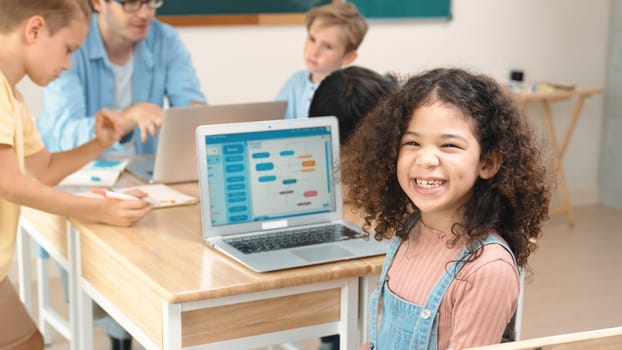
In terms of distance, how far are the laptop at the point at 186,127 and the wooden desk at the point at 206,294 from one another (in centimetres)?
47

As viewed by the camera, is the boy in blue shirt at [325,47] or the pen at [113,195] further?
the boy in blue shirt at [325,47]

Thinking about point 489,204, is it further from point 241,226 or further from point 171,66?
point 171,66

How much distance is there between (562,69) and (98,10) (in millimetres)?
3168

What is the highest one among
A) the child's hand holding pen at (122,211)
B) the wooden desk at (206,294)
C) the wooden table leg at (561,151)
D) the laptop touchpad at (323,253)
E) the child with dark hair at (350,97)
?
the child with dark hair at (350,97)

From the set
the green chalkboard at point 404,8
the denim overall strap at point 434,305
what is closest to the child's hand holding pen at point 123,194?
the denim overall strap at point 434,305

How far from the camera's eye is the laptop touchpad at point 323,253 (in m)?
1.93

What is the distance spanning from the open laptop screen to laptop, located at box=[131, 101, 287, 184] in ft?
1.48

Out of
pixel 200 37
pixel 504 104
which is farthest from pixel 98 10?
pixel 504 104

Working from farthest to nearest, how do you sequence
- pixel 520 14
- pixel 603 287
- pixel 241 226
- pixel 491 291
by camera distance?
pixel 520 14 → pixel 603 287 → pixel 241 226 → pixel 491 291

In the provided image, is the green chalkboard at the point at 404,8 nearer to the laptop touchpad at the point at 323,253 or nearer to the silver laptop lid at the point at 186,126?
the silver laptop lid at the point at 186,126

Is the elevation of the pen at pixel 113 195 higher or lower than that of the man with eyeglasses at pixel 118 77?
lower

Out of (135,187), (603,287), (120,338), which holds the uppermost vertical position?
(135,187)

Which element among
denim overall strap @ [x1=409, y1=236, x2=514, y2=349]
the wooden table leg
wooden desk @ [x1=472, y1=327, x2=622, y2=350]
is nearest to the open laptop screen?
denim overall strap @ [x1=409, y1=236, x2=514, y2=349]

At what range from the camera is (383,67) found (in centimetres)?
477
